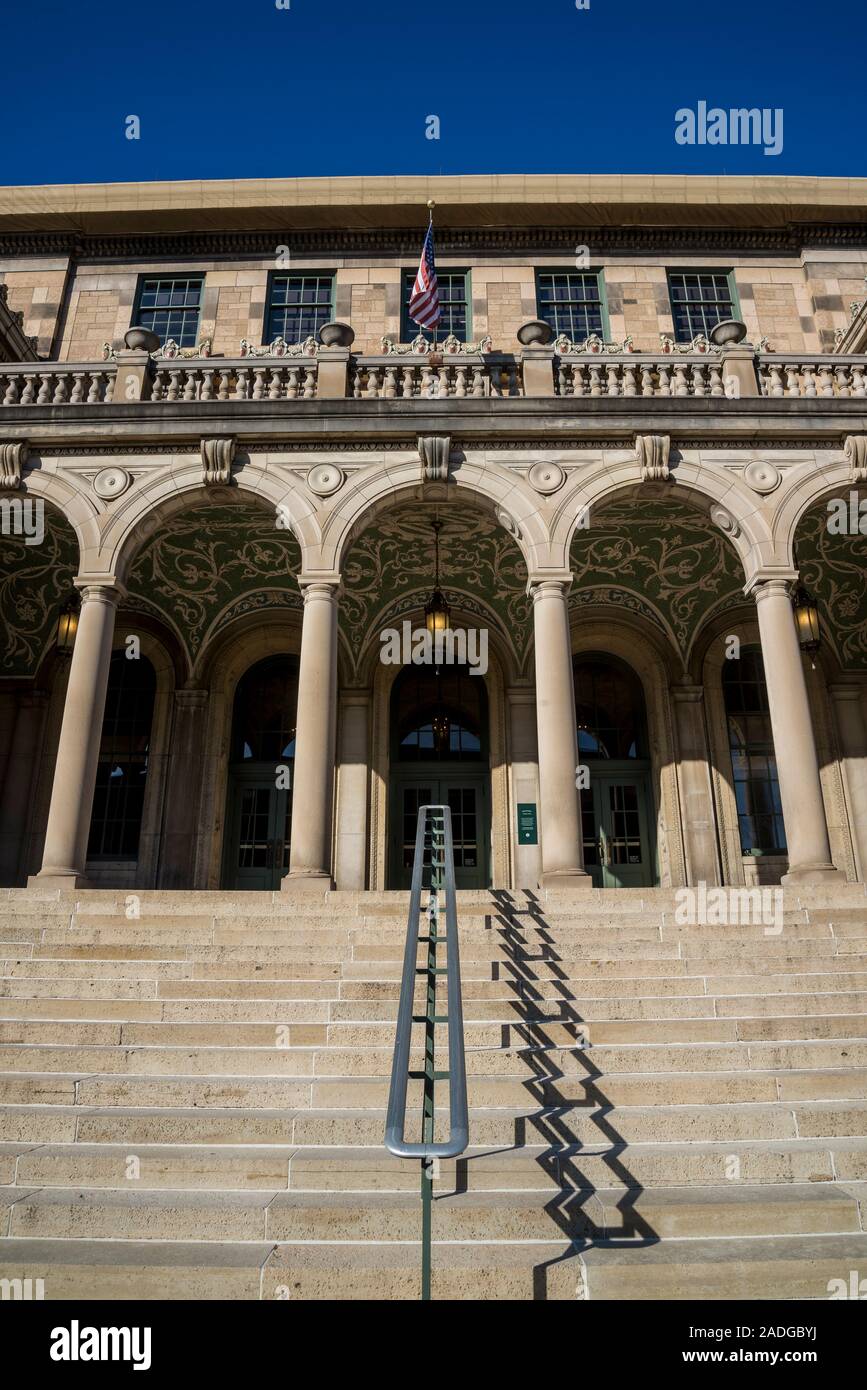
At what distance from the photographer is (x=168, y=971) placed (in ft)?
23.5

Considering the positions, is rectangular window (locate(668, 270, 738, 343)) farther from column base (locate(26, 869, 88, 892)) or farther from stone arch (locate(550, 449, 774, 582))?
column base (locate(26, 869, 88, 892))

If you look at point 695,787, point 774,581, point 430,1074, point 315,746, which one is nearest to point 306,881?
point 315,746

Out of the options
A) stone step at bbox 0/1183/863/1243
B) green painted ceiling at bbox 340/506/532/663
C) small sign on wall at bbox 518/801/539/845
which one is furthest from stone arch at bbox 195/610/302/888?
stone step at bbox 0/1183/863/1243

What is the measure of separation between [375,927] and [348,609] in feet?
26.1

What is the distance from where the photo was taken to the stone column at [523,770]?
13.9 meters

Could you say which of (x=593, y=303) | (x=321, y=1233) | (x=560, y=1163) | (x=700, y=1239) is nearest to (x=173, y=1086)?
(x=321, y=1233)

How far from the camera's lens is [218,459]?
1155 centimetres

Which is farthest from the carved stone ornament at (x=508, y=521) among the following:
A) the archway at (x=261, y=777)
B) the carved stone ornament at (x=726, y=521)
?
the archway at (x=261, y=777)

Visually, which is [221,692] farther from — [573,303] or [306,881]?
[573,303]

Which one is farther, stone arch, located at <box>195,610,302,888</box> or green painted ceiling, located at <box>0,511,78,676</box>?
stone arch, located at <box>195,610,302,888</box>

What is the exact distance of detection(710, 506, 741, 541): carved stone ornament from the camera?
11.4 meters

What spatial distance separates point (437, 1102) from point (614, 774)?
10535 millimetres

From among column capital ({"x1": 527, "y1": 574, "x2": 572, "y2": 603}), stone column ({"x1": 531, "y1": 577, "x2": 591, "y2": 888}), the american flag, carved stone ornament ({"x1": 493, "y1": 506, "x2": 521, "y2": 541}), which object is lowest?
stone column ({"x1": 531, "y1": 577, "x2": 591, "y2": 888})

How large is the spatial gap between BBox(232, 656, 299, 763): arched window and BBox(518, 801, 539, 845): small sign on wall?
4327 mm
